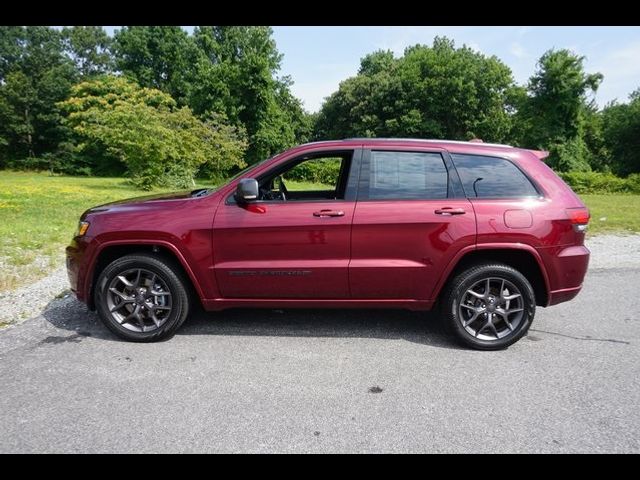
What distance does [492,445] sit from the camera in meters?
2.37

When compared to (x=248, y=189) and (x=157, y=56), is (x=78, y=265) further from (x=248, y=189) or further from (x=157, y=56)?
(x=157, y=56)

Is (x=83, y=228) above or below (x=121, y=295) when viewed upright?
above

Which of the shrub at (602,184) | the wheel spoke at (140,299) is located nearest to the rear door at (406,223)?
the wheel spoke at (140,299)

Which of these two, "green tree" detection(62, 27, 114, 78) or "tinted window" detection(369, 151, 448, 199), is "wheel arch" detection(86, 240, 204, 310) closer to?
"tinted window" detection(369, 151, 448, 199)

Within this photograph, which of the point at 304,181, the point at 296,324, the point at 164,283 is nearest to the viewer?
the point at 164,283

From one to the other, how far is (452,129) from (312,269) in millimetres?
44761

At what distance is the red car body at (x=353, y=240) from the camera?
11.6ft

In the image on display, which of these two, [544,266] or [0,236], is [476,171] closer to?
[544,266]

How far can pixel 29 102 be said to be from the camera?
46.2 metres

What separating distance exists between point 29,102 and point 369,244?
5627cm

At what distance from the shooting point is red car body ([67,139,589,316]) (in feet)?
11.6

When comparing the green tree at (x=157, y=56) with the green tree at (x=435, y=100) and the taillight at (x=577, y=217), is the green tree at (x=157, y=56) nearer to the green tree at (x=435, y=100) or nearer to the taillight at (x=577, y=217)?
the green tree at (x=435, y=100)

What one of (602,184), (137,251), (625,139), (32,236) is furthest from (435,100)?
(137,251)
